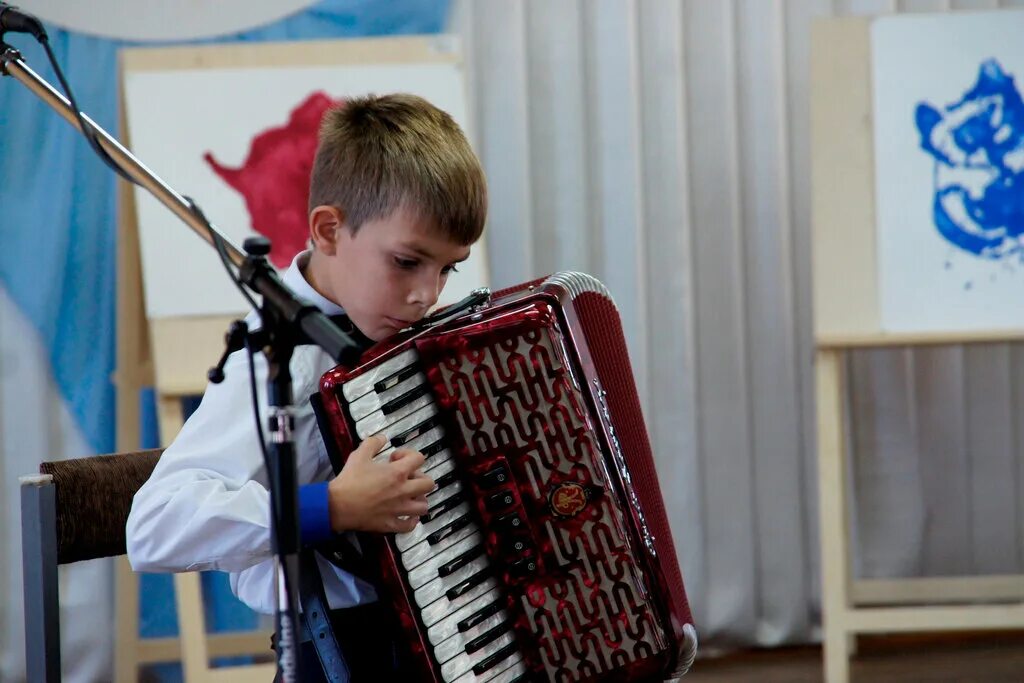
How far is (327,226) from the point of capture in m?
1.16

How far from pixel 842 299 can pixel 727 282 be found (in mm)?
413

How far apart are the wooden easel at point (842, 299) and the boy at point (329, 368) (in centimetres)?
110

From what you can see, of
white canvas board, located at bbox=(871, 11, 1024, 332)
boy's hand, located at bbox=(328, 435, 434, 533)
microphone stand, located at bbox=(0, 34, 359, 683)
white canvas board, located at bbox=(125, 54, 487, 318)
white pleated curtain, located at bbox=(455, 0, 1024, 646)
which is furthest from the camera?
white pleated curtain, located at bbox=(455, 0, 1024, 646)

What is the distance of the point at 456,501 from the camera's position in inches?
41.1

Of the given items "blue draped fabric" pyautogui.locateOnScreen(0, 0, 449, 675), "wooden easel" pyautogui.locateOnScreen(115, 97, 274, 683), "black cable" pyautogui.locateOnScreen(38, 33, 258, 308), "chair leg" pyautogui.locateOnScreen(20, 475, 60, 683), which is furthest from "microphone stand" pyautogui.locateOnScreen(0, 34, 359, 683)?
"blue draped fabric" pyautogui.locateOnScreen(0, 0, 449, 675)

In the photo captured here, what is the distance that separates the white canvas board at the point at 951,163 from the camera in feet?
6.93

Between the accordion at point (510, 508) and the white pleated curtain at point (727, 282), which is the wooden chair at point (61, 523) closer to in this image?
the accordion at point (510, 508)

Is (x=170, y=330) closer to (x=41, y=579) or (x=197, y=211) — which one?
(x=41, y=579)

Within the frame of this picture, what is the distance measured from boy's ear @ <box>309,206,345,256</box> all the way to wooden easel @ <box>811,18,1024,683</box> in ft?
3.75

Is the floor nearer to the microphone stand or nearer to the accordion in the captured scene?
the accordion

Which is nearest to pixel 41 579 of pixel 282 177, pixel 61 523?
pixel 61 523

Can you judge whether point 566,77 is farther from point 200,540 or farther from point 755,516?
point 200,540

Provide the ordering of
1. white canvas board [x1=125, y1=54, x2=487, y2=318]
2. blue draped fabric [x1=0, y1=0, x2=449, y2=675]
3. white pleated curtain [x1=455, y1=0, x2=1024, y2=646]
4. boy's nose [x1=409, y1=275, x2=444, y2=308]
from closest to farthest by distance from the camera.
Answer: boy's nose [x1=409, y1=275, x2=444, y2=308], white canvas board [x1=125, y1=54, x2=487, y2=318], blue draped fabric [x1=0, y1=0, x2=449, y2=675], white pleated curtain [x1=455, y1=0, x2=1024, y2=646]

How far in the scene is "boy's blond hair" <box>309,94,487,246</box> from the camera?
1117mm
